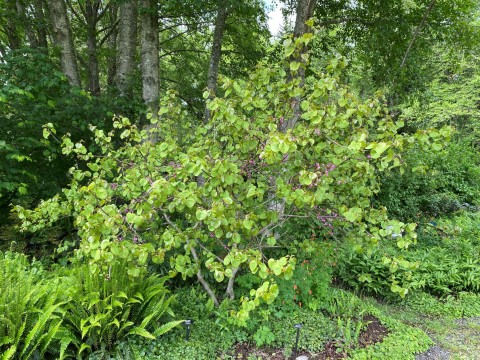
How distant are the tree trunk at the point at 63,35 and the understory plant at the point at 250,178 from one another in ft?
9.97

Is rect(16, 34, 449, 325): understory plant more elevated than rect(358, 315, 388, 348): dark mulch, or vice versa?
rect(16, 34, 449, 325): understory plant

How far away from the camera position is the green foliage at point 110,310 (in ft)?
7.89

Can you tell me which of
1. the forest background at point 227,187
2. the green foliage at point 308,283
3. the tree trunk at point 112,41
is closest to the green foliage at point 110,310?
the forest background at point 227,187

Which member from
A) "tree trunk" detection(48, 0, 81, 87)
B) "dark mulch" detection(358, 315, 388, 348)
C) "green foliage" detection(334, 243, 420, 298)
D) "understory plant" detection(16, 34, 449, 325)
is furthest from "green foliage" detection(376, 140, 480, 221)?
"tree trunk" detection(48, 0, 81, 87)

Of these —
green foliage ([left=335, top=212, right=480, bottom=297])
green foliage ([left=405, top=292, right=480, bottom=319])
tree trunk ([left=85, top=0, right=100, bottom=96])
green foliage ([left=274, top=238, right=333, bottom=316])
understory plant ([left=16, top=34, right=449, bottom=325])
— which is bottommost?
green foliage ([left=405, top=292, right=480, bottom=319])

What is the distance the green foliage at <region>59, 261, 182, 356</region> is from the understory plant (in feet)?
0.85

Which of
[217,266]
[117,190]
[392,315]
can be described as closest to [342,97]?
[217,266]

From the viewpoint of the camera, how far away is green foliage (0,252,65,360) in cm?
215

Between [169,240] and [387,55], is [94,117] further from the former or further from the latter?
[387,55]

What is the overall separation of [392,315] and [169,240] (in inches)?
114

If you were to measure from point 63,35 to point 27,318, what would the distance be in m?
4.65

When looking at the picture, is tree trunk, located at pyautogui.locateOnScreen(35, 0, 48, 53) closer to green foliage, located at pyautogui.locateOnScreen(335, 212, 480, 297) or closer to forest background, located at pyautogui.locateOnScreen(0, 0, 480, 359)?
forest background, located at pyautogui.locateOnScreen(0, 0, 480, 359)

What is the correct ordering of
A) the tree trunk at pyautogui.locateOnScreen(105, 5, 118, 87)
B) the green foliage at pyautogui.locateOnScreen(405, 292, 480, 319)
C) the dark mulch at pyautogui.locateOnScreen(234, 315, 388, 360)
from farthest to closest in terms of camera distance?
the tree trunk at pyautogui.locateOnScreen(105, 5, 118, 87)
the green foliage at pyautogui.locateOnScreen(405, 292, 480, 319)
the dark mulch at pyautogui.locateOnScreen(234, 315, 388, 360)

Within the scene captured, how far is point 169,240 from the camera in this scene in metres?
2.19
